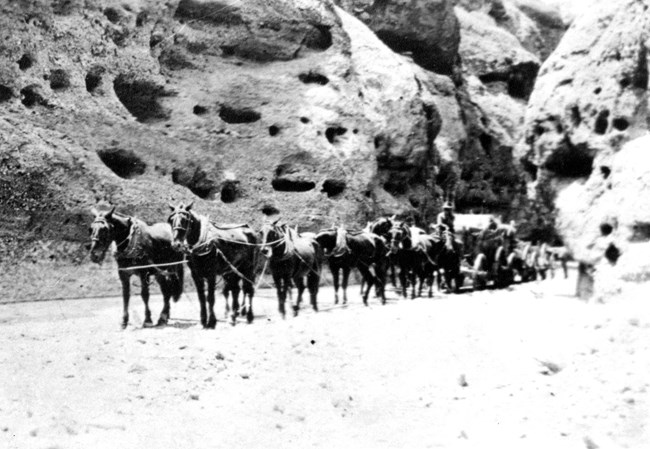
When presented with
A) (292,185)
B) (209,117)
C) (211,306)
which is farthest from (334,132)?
(211,306)

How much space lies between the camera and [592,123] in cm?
1051

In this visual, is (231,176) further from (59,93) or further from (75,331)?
(75,331)

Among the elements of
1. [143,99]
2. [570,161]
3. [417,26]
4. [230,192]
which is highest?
[417,26]

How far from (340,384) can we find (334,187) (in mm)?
15007

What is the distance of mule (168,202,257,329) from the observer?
9273mm

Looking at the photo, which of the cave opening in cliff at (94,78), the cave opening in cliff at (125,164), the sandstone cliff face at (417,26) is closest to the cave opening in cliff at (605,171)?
the cave opening in cliff at (125,164)

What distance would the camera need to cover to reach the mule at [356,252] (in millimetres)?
13382

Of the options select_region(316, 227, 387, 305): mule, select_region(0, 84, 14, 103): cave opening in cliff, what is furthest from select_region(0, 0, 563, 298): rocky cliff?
select_region(316, 227, 387, 305): mule

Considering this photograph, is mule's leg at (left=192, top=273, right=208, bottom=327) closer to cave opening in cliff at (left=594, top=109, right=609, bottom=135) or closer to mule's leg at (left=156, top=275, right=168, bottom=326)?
mule's leg at (left=156, top=275, right=168, bottom=326)

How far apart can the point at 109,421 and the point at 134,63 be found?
15.1 metres

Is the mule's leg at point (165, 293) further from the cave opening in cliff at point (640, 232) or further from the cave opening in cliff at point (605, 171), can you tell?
Answer: the cave opening in cliff at point (605, 171)

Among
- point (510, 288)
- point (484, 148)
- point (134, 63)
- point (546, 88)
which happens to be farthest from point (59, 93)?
point (484, 148)

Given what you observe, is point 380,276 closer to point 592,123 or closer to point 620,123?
point 592,123

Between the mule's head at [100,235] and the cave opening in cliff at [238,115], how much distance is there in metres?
11.7
